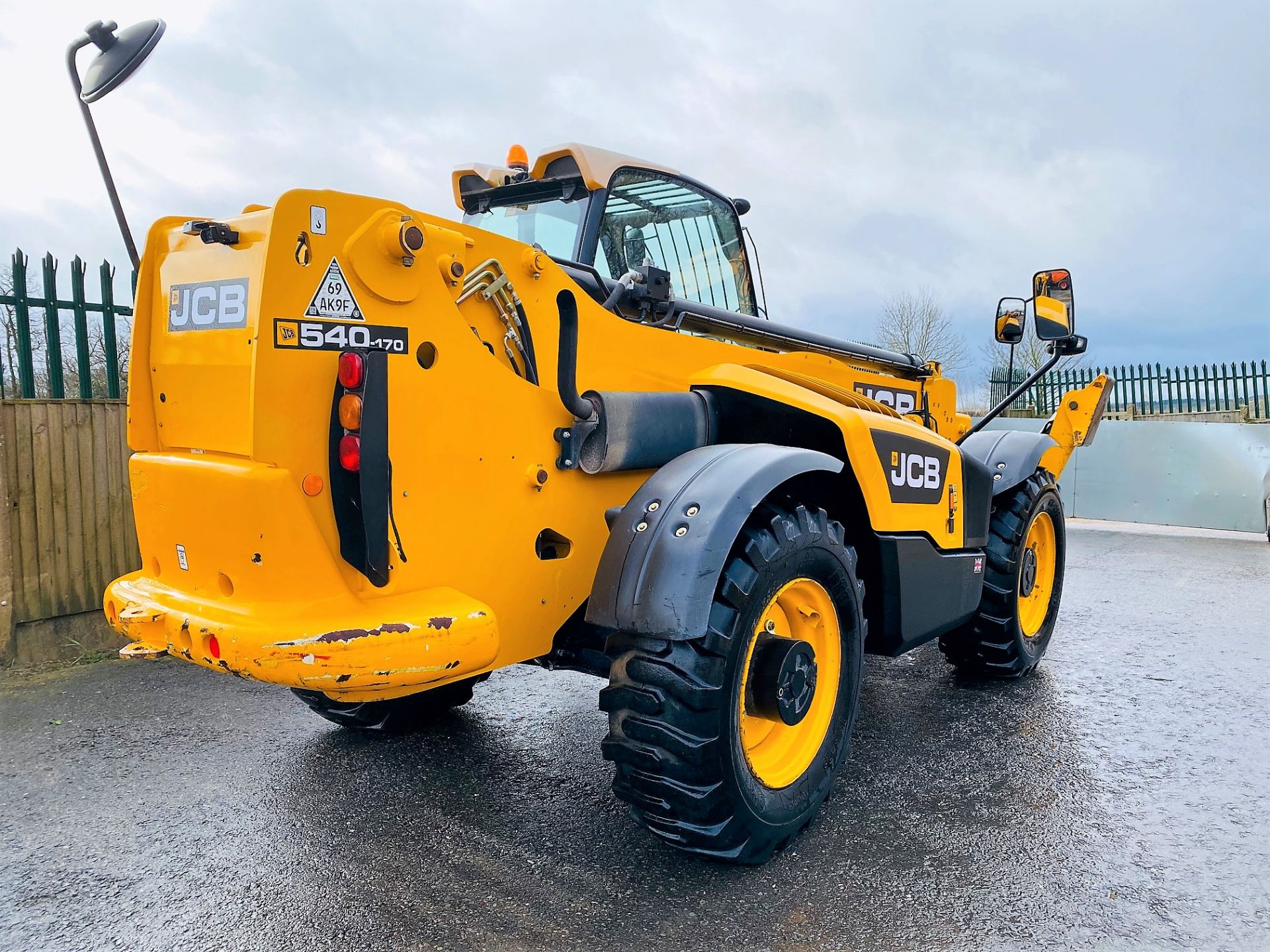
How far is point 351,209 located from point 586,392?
0.95m

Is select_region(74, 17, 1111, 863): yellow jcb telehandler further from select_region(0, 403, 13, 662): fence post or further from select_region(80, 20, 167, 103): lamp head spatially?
select_region(0, 403, 13, 662): fence post

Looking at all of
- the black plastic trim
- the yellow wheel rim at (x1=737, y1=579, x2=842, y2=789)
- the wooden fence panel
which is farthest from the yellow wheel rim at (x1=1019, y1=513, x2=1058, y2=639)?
the wooden fence panel

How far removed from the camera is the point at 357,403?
239cm

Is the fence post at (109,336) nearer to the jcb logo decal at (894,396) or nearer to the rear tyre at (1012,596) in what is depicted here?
the jcb logo decal at (894,396)

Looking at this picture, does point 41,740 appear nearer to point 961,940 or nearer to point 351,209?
point 351,209

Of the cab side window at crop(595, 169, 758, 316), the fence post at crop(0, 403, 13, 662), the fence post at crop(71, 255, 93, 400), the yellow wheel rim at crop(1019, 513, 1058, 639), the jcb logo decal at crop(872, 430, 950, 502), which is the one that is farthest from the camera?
the fence post at crop(71, 255, 93, 400)

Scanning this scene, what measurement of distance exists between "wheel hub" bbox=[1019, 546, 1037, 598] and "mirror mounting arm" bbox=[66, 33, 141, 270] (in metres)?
4.42

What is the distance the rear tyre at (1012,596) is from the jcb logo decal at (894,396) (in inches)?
32.0

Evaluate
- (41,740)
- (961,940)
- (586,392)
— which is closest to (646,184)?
(586,392)

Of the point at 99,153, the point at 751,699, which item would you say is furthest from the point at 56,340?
the point at 751,699

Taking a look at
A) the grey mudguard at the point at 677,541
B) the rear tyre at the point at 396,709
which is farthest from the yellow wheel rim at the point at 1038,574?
the rear tyre at the point at 396,709

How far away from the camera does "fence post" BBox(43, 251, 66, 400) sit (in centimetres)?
550

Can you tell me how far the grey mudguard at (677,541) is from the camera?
8.68ft

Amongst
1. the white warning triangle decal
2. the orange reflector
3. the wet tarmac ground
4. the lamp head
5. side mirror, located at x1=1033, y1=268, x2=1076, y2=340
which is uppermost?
the lamp head
